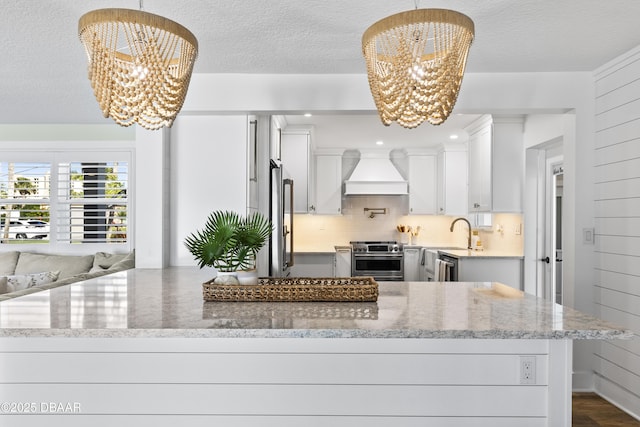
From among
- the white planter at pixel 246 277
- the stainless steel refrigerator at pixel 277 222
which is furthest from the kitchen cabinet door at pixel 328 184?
the white planter at pixel 246 277

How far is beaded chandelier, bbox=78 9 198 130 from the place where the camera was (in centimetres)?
145

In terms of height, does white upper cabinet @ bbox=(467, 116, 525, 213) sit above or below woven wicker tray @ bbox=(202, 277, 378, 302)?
above

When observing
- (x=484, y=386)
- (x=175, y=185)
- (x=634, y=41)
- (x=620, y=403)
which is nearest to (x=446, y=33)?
(x=484, y=386)

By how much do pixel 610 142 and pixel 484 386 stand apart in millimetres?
2255

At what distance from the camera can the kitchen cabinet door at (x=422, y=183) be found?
257 inches

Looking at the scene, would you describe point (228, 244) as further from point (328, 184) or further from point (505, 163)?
point (328, 184)

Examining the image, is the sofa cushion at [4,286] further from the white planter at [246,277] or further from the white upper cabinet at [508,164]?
the white upper cabinet at [508,164]

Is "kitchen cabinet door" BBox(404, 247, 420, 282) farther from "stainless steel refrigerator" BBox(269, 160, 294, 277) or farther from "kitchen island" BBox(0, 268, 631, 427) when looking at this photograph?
"kitchen island" BBox(0, 268, 631, 427)

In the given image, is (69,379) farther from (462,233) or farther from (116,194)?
(462,233)

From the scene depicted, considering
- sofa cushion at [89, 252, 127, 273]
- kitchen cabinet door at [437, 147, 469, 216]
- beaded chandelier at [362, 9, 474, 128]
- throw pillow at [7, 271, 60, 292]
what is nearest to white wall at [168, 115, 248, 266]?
throw pillow at [7, 271, 60, 292]

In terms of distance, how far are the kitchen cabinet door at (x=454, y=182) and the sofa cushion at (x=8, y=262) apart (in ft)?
18.2

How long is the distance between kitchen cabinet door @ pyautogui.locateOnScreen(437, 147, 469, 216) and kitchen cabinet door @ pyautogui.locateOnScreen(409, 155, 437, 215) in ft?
0.91

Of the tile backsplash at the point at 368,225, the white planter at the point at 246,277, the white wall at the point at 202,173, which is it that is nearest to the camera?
the white planter at the point at 246,277

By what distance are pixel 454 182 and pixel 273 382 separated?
5.09 m
